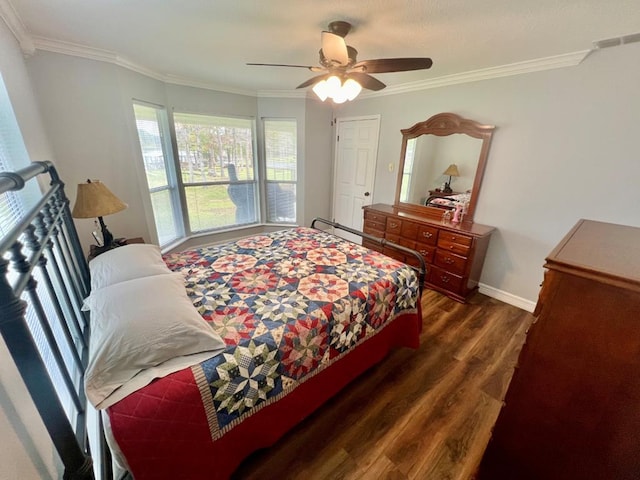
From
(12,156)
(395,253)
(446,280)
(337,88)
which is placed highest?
(337,88)

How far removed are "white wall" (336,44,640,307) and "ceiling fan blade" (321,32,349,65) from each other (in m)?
1.91

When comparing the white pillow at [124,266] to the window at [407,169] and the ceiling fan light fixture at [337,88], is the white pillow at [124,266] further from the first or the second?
the window at [407,169]

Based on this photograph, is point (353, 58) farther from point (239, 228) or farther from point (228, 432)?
point (239, 228)

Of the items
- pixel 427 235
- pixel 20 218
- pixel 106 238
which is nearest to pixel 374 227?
pixel 427 235

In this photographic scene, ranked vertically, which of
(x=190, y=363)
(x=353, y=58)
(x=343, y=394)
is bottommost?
(x=343, y=394)

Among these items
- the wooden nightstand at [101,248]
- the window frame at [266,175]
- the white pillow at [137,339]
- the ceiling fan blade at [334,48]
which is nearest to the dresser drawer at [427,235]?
the ceiling fan blade at [334,48]

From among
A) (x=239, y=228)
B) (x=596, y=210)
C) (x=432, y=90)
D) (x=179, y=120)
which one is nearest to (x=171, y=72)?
(x=179, y=120)

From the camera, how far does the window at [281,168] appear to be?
3947 millimetres

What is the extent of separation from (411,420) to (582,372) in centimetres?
105

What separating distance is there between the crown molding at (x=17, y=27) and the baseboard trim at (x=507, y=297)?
4523 mm

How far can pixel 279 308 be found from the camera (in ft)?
4.89

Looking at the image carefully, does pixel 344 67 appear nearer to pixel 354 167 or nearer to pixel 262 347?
pixel 262 347

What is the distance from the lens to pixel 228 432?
114cm

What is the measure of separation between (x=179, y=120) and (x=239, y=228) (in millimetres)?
1685
